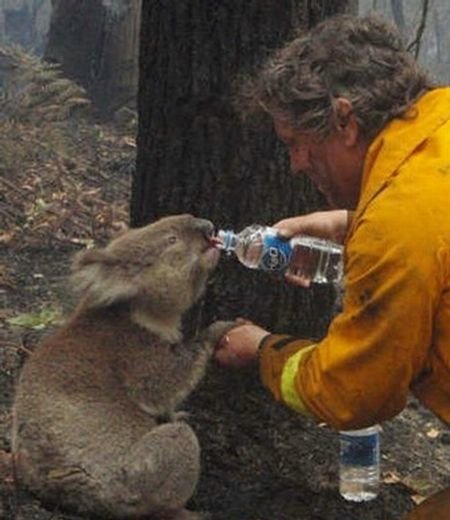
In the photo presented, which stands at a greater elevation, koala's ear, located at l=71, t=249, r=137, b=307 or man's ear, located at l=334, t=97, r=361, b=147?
man's ear, located at l=334, t=97, r=361, b=147

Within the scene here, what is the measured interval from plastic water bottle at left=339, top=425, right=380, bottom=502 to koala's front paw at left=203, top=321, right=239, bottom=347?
65 centimetres

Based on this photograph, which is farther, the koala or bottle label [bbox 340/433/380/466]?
bottle label [bbox 340/433/380/466]

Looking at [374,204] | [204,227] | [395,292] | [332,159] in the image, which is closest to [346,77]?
[332,159]

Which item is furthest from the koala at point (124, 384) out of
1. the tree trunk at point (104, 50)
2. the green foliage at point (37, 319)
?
the tree trunk at point (104, 50)

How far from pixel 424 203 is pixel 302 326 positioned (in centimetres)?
183

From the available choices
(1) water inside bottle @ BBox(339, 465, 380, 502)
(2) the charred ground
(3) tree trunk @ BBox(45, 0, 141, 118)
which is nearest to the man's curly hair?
(2) the charred ground

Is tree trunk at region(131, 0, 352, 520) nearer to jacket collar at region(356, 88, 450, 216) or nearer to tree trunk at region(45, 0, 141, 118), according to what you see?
jacket collar at region(356, 88, 450, 216)

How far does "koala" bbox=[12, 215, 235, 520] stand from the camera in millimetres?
4266

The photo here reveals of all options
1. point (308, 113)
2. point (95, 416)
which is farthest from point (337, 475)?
point (308, 113)

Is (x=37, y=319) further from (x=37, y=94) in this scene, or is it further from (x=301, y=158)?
(x=37, y=94)

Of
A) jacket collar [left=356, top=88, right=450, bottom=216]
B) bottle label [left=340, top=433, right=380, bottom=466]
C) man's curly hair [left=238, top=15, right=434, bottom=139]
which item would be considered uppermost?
man's curly hair [left=238, top=15, right=434, bottom=139]

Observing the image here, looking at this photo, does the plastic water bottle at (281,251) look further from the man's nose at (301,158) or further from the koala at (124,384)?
the man's nose at (301,158)

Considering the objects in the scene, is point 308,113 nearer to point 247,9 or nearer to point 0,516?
point 247,9

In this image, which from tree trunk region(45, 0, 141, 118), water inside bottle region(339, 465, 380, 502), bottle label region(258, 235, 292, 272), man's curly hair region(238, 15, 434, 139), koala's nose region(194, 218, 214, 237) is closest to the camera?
A: man's curly hair region(238, 15, 434, 139)
